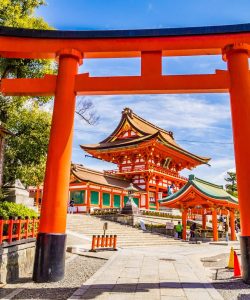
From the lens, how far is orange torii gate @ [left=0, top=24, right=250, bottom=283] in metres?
6.53

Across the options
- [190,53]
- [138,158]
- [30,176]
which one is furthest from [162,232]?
[190,53]

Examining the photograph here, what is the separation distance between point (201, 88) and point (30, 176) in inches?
360

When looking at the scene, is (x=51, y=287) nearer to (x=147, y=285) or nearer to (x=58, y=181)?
(x=147, y=285)

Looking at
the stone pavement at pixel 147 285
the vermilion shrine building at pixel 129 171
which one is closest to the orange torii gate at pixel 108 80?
the stone pavement at pixel 147 285

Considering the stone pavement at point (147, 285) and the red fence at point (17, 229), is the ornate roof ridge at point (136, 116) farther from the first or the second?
the stone pavement at point (147, 285)

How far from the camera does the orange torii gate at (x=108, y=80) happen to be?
653 cm

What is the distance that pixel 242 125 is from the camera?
677cm

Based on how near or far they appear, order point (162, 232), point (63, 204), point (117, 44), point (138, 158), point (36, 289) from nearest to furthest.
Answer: point (36, 289)
point (63, 204)
point (117, 44)
point (162, 232)
point (138, 158)

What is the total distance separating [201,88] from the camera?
718cm

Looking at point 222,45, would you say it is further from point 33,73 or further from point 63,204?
point 33,73

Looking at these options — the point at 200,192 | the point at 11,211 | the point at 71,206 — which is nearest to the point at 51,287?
the point at 11,211

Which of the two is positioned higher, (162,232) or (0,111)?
(0,111)

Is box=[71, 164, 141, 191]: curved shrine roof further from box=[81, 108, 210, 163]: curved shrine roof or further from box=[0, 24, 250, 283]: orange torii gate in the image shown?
box=[0, 24, 250, 283]: orange torii gate

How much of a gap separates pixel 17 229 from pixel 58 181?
182 cm
